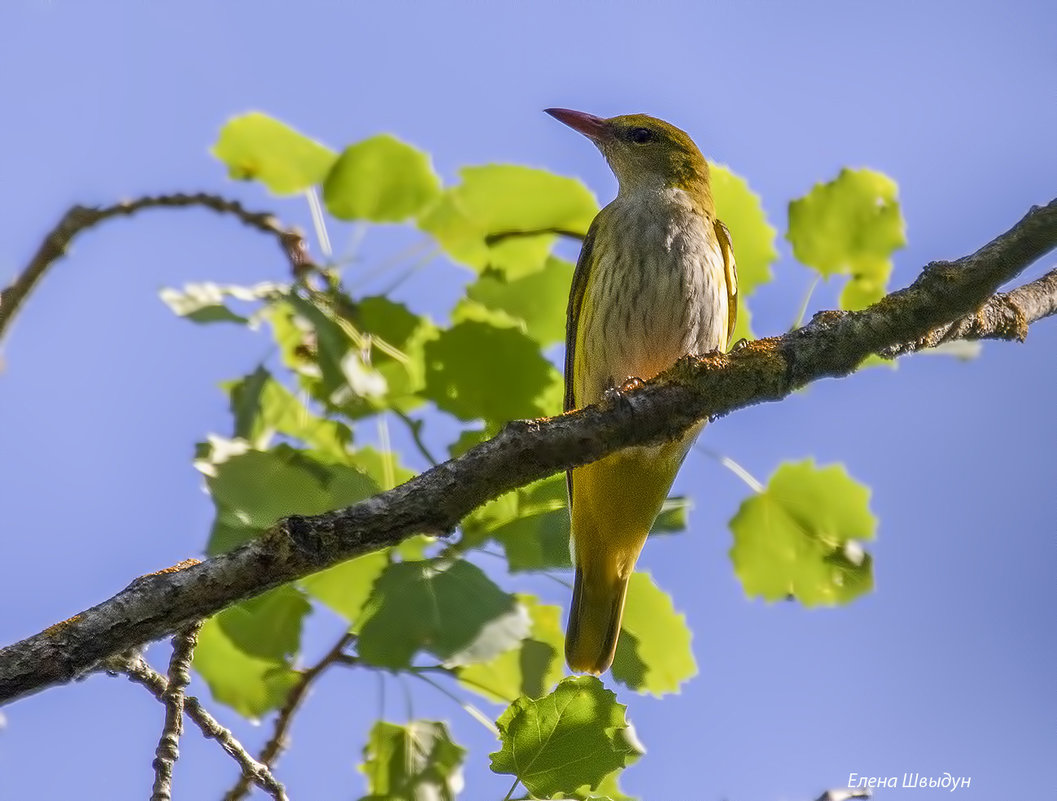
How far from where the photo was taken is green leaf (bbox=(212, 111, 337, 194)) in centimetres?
336

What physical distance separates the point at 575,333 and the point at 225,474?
75.5 inches

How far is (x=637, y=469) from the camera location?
12.9 feet

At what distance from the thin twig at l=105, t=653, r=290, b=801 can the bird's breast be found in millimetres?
2153

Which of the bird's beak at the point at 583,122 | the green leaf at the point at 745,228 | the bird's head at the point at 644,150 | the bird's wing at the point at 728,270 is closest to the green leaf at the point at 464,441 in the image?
the green leaf at the point at 745,228

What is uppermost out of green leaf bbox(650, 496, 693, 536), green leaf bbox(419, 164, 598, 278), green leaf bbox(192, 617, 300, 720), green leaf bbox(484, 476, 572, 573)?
green leaf bbox(419, 164, 598, 278)

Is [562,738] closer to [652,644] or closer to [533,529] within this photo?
[533,529]

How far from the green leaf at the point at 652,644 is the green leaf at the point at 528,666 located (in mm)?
211

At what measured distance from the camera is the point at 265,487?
257cm

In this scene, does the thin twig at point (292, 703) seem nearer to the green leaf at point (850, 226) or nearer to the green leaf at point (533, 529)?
the green leaf at point (533, 529)

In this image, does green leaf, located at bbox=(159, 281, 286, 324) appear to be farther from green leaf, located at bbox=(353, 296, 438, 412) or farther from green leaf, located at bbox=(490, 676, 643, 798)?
green leaf, located at bbox=(490, 676, 643, 798)

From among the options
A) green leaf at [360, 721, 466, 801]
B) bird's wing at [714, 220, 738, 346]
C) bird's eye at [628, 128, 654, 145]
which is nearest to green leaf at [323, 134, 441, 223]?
bird's wing at [714, 220, 738, 346]

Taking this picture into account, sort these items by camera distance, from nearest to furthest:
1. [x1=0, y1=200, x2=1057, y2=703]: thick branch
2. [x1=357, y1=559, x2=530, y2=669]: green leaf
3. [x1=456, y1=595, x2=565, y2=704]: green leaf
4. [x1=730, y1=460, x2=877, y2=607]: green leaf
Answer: [x1=0, y1=200, x2=1057, y2=703]: thick branch → [x1=357, y1=559, x2=530, y2=669]: green leaf → [x1=456, y1=595, x2=565, y2=704]: green leaf → [x1=730, y1=460, x2=877, y2=607]: green leaf

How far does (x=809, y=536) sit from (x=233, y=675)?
1667 millimetres

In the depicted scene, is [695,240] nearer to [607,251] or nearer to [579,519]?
[607,251]
